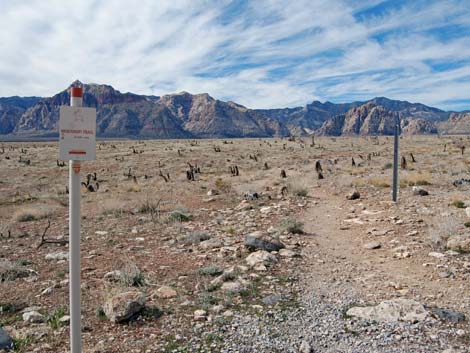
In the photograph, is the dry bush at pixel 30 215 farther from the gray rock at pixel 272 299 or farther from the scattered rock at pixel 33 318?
the gray rock at pixel 272 299

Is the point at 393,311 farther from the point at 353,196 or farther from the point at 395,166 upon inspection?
the point at 353,196

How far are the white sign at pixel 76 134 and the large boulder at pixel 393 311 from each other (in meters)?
3.83

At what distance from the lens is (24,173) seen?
2753cm

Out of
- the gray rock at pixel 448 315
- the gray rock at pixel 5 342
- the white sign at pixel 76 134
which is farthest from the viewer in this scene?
the gray rock at pixel 448 315

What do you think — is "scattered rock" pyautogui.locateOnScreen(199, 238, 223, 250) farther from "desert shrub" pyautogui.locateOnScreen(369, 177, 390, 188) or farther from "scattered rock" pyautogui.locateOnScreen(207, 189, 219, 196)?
"desert shrub" pyautogui.locateOnScreen(369, 177, 390, 188)

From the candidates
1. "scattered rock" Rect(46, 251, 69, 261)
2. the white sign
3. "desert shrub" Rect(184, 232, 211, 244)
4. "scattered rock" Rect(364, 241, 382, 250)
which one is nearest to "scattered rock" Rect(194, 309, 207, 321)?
the white sign

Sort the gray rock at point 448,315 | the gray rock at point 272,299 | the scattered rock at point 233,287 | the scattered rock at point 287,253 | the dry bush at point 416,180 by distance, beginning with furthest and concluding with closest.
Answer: the dry bush at point 416,180, the scattered rock at point 287,253, the scattered rock at point 233,287, the gray rock at point 272,299, the gray rock at point 448,315

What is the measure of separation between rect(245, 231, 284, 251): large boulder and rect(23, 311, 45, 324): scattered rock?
4040mm

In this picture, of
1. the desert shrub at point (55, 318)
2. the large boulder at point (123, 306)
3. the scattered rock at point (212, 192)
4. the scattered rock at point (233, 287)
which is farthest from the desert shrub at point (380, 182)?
the desert shrub at point (55, 318)

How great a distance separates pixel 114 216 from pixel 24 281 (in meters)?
5.72

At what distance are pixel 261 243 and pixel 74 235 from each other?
4.97m

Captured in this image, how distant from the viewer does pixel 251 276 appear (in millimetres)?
6543

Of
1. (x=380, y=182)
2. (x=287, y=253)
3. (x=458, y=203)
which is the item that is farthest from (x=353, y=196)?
(x=287, y=253)

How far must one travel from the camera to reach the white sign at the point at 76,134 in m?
3.37
